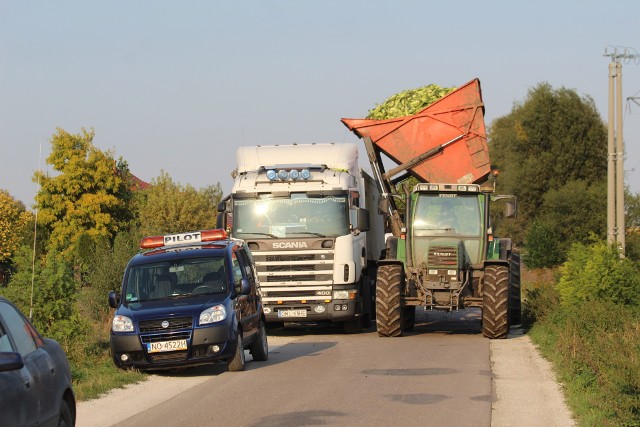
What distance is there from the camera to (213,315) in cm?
1609

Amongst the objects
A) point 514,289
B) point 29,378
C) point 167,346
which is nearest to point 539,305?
point 514,289

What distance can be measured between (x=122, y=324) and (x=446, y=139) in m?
10.3

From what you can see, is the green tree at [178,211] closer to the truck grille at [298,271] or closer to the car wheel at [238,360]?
the truck grille at [298,271]

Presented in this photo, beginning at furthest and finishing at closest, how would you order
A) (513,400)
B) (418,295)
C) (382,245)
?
(382,245) → (418,295) → (513,400)

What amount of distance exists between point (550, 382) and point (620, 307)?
6387mm

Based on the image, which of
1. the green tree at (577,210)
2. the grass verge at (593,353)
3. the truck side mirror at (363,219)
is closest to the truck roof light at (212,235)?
the truck side mirror at (363,219)

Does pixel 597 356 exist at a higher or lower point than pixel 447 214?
lower

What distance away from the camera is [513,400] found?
13.1m

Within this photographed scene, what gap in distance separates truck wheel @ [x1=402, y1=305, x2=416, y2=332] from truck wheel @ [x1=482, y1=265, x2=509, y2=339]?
1976 mm

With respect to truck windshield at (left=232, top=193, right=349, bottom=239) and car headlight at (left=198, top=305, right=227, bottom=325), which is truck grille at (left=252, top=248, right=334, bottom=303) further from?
car headlight at (left=198, top=305, right=227, bottom=325)

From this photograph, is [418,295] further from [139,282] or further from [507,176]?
[507,176]

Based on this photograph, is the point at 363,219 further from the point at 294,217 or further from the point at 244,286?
the point at 244,286

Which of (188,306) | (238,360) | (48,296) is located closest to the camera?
(188,306)

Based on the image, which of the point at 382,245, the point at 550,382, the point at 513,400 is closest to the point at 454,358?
the point at 550,382
